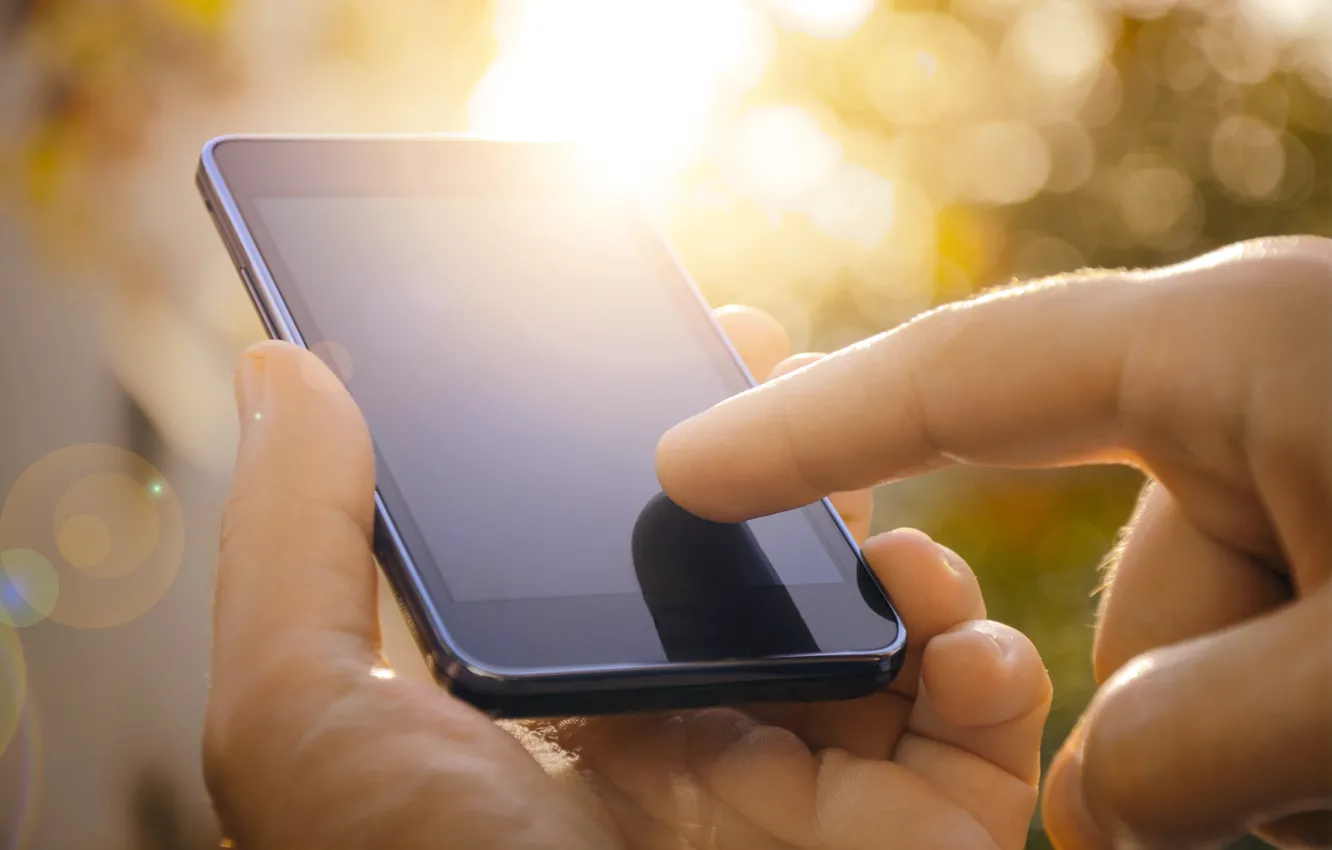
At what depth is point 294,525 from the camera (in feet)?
2.91

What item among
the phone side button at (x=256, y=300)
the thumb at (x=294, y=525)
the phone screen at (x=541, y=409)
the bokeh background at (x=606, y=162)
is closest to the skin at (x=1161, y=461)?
the phone screen at (x=541, y=409)

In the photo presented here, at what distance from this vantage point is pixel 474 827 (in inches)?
30.2

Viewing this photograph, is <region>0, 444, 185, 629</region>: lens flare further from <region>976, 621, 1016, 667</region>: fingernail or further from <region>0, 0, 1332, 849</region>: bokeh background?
<region>976, 621, 1016, 667</region>: fingernail

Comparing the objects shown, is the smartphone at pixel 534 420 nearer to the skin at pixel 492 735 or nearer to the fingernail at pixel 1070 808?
the skin at pixel 492 735

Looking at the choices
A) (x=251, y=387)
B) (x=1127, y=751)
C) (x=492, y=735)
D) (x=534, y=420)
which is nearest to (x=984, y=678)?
(x=1127, y=751)

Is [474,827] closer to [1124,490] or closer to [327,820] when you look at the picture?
[327,820]

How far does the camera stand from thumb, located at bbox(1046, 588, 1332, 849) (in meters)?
0.58

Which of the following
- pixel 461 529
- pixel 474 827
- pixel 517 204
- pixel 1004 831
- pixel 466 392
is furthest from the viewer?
pixel 517 204

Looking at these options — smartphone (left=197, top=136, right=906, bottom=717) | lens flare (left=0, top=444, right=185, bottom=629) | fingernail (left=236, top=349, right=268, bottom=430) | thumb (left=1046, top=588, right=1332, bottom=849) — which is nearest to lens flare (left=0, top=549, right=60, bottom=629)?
lens flare (left=0, top=444, right=185, bottom=629)

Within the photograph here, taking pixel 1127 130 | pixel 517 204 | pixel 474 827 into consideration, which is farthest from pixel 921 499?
pixel 474 827

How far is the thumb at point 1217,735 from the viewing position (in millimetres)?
583

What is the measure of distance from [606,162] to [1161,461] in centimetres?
85

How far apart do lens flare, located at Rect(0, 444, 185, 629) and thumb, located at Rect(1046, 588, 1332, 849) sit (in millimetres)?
1701

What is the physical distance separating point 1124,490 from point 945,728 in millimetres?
2462
